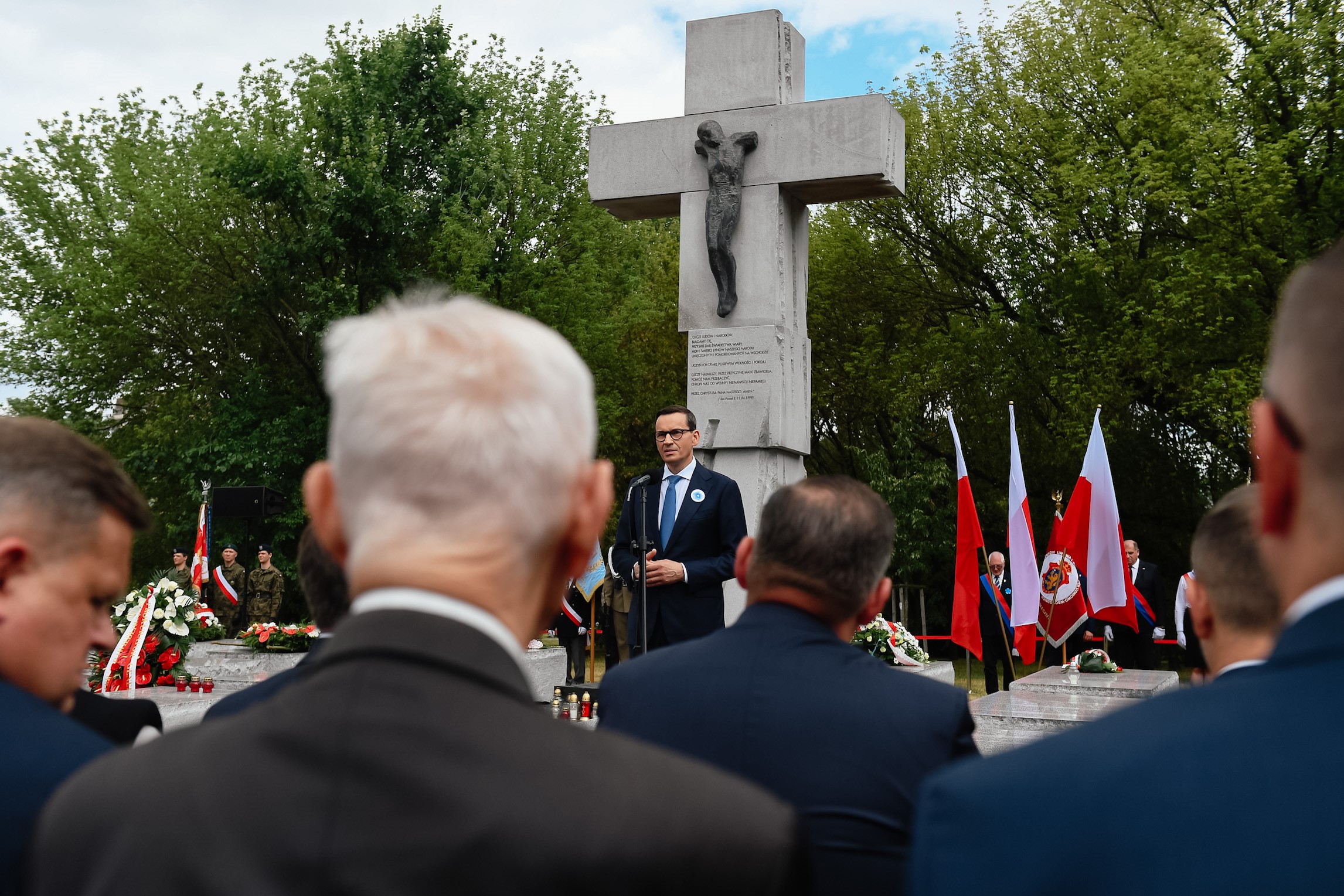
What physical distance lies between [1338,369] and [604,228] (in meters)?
26.8

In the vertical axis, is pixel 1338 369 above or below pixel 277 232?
below

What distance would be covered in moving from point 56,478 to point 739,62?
9801mm

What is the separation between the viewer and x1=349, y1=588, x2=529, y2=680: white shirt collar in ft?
3.76

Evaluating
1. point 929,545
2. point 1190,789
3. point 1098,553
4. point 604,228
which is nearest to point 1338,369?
point 1190,789

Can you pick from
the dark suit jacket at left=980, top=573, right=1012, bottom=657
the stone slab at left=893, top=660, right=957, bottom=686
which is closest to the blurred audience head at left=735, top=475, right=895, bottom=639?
the stone slab at left=893, top=660, right=957, bottom=686

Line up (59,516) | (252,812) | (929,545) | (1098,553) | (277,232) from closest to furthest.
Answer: (252,812), (59,516), (1098,553), (929,545), (277,232)

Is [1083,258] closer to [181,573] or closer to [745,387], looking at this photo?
[745,387]

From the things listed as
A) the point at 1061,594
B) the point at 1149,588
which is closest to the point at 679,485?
the point at 1061,594

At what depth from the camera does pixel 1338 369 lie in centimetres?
111

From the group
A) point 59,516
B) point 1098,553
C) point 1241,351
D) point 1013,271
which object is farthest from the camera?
point 1013,271

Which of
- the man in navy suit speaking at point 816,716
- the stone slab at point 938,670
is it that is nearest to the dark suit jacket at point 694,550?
the stone slab at point 938,670

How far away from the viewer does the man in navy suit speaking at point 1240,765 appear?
3.26 ft

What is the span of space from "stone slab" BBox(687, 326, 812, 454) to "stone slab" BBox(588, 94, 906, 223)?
132 cm

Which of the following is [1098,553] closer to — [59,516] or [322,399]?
[59,516]
